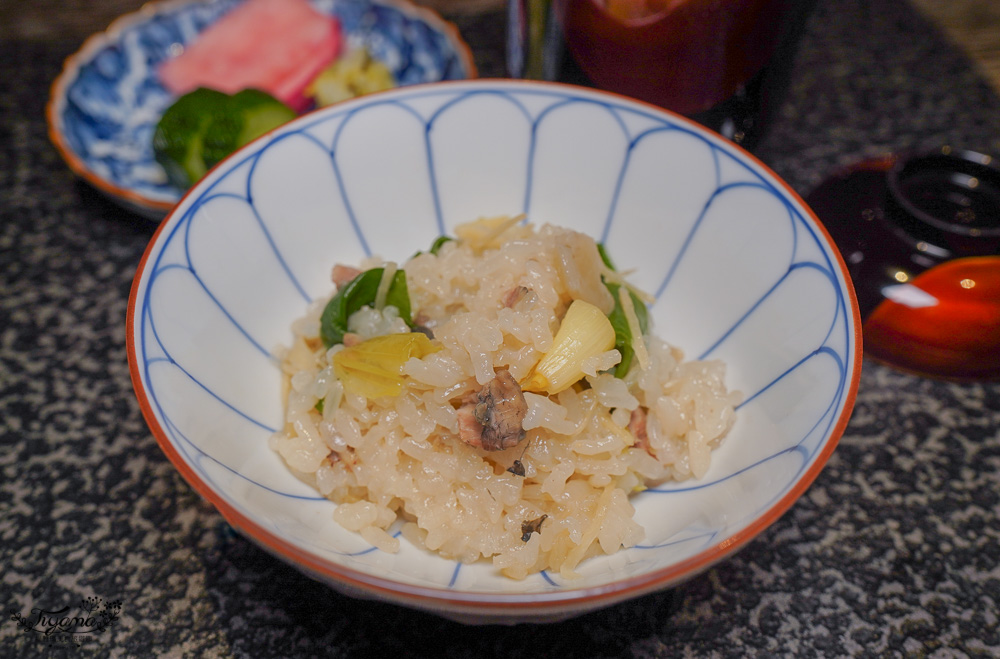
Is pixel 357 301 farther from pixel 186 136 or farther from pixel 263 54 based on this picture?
pixel 263 54

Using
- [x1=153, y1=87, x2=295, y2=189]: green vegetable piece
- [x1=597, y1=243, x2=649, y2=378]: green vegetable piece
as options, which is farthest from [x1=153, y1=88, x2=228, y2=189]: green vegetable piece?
[x1=597, y1=243, x2=649, y2=378]: green vegetable piece

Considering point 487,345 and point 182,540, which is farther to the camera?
point 182,540

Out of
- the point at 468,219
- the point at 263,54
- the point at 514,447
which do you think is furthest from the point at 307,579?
the point at 263,54

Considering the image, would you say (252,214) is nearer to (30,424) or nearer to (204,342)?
(204,342)

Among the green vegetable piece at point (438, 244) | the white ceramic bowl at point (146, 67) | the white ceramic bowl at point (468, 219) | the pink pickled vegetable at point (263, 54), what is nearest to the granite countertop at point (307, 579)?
the white ceramic bowl at point (468, 219)

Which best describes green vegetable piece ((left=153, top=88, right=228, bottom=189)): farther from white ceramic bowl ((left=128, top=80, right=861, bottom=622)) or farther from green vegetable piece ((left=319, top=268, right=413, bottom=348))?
green vegetable piece ((left=319, top=268, right=413, bottom=348))

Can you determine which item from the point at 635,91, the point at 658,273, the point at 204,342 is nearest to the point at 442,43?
the point at 635,91

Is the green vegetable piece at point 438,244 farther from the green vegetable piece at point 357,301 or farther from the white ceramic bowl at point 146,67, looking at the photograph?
the white ceramic bowl at point 146,67
